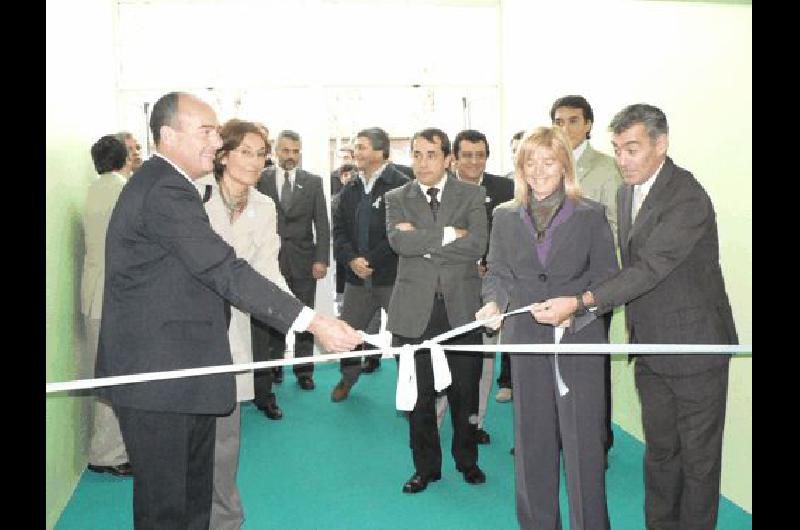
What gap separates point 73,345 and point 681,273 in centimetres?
322

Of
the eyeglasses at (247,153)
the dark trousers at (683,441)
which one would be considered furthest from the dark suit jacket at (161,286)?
the dark trousers at (683,441)

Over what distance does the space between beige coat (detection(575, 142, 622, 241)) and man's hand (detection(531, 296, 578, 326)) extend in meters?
1.85

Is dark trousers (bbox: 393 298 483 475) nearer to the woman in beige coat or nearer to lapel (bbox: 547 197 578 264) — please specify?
the woman in beige coat

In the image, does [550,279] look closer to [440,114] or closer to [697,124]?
[697,124]

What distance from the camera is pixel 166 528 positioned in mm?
2693

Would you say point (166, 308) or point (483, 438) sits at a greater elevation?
point (166, 308)

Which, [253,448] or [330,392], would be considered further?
[330,392]

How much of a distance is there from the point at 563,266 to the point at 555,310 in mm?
204

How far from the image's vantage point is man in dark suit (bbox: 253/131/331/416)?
260 inches

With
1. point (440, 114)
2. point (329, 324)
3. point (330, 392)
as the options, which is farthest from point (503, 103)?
point (329, 324)

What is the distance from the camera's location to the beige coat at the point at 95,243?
177 inches

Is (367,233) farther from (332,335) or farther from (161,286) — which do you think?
(161,286)

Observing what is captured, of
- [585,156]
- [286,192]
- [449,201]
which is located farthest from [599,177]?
[286,192]

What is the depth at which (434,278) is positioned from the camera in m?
4.35
